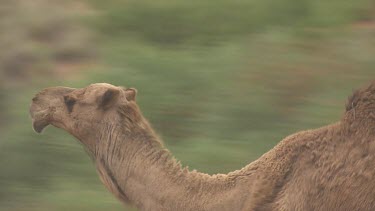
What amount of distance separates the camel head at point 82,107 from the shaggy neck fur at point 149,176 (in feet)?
0.30

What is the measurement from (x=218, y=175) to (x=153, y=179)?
Answer: 355mm

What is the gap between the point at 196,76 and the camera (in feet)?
32.1

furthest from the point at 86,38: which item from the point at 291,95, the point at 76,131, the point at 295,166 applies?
the point at 295,166

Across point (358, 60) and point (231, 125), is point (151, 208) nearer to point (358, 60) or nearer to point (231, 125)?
Answer: point (231, 125)

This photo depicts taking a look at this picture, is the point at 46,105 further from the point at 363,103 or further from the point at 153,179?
the point at 363,103

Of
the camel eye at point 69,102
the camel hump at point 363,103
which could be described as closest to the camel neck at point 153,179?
the camel eye at point 69,102

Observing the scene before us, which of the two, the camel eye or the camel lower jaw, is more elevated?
the camel eye

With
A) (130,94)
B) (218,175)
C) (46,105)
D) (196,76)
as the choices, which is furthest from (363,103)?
(196,76)

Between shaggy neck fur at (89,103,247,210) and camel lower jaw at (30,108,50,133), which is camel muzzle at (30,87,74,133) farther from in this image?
shaggy neck fur at (89,103,247,210)

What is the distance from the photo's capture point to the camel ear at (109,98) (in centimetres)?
606

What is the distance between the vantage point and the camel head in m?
6.11

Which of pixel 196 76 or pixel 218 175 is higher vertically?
pixel 196 76

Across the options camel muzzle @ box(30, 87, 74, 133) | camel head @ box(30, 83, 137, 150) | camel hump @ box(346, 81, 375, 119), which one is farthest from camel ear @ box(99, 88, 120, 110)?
camel hump @ box(346, 81, 375, 119)

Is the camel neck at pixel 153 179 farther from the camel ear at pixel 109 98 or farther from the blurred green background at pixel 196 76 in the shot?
the blurred green background at pixel 196 76
